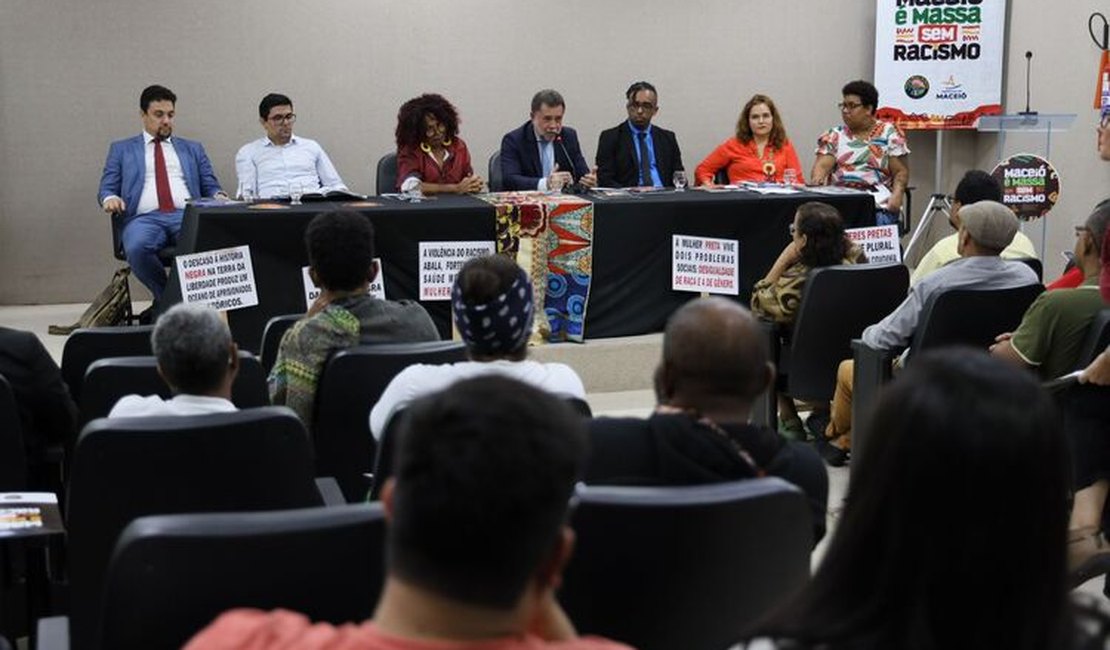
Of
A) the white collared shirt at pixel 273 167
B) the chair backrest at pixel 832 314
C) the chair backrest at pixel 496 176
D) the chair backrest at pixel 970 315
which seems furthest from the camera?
the white collared shirt at pixel 273 167

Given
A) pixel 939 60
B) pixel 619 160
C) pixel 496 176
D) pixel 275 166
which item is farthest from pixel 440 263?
pixel 939 60

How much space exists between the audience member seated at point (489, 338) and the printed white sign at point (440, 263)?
9.63 feet

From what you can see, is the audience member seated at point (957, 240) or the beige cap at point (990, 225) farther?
the audience member seated at point (957, 240)

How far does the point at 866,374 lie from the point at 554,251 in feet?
6.44

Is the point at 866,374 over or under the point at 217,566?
under

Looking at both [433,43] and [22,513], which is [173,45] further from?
[22,513]

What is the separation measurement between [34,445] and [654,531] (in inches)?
72.7

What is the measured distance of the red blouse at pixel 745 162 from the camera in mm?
7461

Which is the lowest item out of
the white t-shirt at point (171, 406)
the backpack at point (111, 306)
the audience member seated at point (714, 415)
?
the backpack at point (111, 306)

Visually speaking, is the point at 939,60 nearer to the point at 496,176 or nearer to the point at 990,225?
the point at 496,176

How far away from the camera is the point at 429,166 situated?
6555 mm

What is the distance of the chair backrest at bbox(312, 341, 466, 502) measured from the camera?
3068mm

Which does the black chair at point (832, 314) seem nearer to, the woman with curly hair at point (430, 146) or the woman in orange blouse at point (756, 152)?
the woman with curly hair at point (430, 146)

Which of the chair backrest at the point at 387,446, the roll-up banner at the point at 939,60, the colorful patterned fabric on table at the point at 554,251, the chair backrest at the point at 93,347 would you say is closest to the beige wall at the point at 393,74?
the roll-up banner at the point at 939,60
